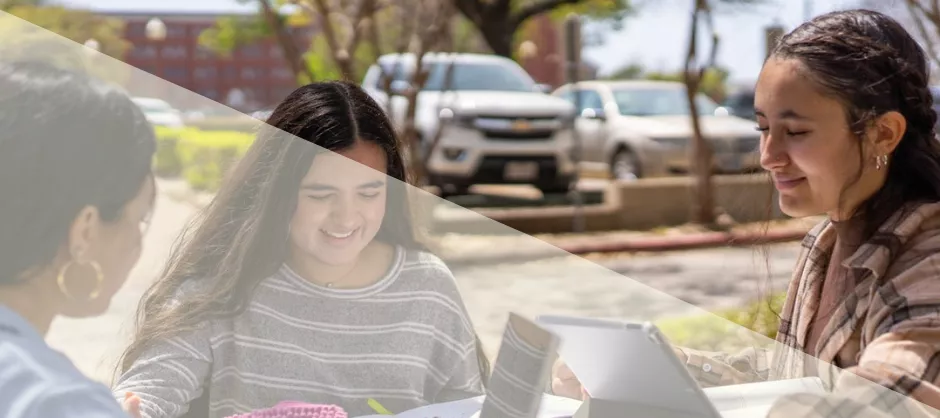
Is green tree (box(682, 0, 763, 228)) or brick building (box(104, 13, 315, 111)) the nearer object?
green tree (box(682, 0, 763, 228))

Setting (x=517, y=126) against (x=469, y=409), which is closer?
(x=469, y=409)

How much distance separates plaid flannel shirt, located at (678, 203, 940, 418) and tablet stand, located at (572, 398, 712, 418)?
0.10 m

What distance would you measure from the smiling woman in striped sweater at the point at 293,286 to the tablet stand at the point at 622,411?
0.40 m

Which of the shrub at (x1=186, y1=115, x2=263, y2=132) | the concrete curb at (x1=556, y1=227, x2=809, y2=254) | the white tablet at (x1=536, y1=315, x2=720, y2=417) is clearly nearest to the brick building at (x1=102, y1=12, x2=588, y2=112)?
the concrete curb at (x1=556, y1=227, x2=809, y2=254)

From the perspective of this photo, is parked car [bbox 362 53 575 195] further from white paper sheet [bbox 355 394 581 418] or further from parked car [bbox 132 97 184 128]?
white paper sheet [bbox 355 394 581 418]

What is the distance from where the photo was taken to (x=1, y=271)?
1.16 meters

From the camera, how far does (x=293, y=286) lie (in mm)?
1688

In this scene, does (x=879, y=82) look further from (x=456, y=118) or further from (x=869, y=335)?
(x=456, y=118)

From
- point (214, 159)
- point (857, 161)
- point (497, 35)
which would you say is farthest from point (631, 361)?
point (497, 35)

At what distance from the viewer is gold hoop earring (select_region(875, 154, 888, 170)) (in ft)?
4.99

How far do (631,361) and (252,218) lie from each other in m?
0.67

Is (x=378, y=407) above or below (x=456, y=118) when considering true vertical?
above

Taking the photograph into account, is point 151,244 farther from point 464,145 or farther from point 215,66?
point 215,66

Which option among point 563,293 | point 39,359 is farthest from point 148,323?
point 563,293
